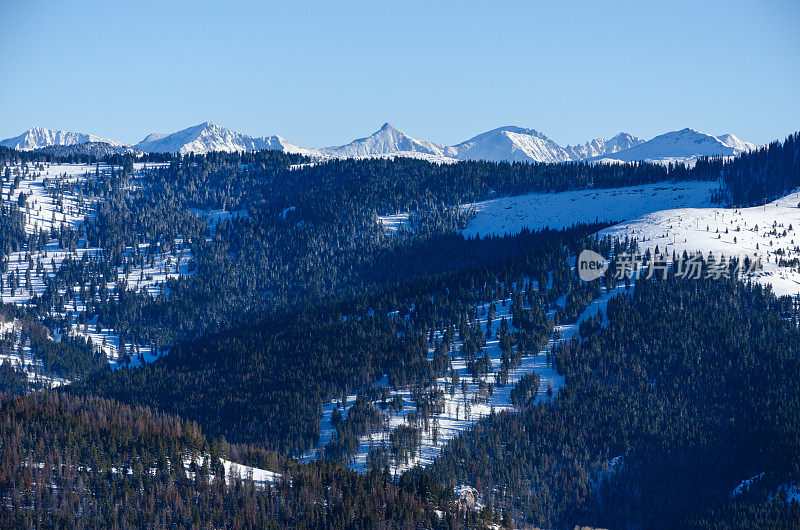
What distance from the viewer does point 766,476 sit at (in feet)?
655

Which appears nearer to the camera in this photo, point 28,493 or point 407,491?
point 28,493

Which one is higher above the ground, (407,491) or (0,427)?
(0,427)

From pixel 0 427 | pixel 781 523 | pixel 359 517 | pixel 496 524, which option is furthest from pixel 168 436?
pixel 781 523

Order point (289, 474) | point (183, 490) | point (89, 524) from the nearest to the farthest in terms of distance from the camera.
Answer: point (89, 524) < point (183, 490) < point (289, 474)

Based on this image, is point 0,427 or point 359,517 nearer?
point 359,517

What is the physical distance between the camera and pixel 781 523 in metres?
179

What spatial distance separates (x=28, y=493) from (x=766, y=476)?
484 ft

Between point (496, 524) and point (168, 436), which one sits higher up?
point (168, 436)

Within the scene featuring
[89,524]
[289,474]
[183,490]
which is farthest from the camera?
[289,474]

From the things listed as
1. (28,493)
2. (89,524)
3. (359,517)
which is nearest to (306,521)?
(359,517)

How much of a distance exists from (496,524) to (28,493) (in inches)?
3528

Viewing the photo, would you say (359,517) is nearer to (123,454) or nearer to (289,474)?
(289,474)

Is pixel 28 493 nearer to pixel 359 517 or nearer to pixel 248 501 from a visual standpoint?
pixel 248 501

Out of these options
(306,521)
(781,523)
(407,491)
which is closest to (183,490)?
(306,521)
